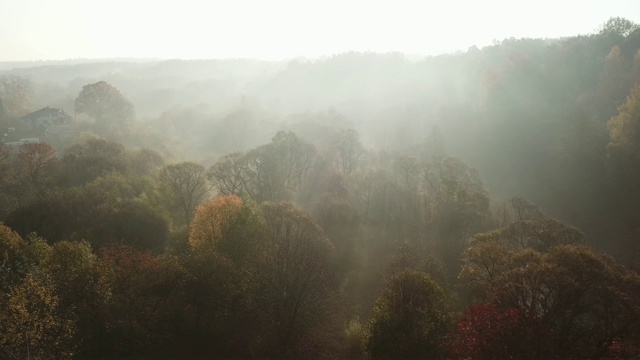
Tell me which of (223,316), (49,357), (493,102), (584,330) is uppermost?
(493,102)

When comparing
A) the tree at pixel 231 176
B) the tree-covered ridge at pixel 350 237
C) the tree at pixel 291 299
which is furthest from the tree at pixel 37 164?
the tree at pixel 291 299


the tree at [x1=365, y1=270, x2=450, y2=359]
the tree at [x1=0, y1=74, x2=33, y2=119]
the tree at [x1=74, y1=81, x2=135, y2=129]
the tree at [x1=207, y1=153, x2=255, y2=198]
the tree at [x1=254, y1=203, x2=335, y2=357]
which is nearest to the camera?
the tree at [x1=365, y1=270, x2=450, y2=359]

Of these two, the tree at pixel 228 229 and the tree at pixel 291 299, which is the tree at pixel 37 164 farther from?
the tree at pixel 291 299

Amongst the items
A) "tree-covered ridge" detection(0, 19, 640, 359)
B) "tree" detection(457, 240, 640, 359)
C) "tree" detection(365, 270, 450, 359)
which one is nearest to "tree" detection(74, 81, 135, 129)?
"tree-covered ridge" detection(0, 19, 640, 359)

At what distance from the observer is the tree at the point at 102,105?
72.9m

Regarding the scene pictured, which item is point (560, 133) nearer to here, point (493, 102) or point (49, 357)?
point (493, 102)

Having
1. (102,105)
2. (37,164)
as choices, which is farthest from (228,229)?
(102,105)

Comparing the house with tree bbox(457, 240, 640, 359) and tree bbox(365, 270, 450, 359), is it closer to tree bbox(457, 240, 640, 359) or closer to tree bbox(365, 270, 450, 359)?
tree bbox(365, 270, 450, 359)

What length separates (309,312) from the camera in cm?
2661

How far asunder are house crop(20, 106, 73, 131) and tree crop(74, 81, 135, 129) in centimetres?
805

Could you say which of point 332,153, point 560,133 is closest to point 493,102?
point 560,133

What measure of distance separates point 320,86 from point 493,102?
6033cm

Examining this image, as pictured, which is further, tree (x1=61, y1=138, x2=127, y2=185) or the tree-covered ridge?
tree (x1=61, y1=138, x2=127, y2=185)

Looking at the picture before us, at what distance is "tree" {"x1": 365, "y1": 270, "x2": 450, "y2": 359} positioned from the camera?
21.3 meters
